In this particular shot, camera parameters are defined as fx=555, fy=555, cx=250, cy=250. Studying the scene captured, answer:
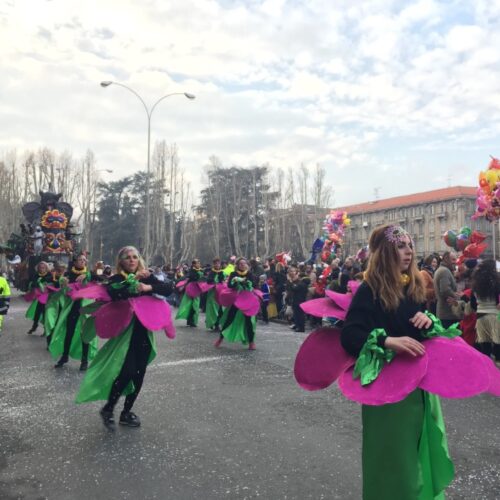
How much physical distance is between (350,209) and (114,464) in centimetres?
8795

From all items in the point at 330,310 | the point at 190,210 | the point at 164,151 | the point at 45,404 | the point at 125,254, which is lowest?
the point at 45,404

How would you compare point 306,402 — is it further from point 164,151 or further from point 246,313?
point 164,151

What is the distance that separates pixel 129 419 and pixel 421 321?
347cm

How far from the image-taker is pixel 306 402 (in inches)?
245

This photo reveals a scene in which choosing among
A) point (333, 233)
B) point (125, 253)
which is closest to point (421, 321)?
point (125, 253)

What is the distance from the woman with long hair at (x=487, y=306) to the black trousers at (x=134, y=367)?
498 centimetres

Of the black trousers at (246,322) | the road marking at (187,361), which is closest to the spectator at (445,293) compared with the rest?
the black trousers at (246,322)

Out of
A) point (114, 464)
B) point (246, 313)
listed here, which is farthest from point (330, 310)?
point (246, 313)

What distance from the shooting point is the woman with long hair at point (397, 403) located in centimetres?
271

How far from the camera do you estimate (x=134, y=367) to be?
17.2 ft

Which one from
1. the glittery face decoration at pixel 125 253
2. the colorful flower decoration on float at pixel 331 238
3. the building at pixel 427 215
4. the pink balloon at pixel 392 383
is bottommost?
the pink balloon at pixel 392 383

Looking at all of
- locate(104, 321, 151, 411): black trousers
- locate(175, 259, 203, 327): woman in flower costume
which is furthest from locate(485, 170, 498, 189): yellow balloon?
locate(104, 321, 151, 411): black trousers

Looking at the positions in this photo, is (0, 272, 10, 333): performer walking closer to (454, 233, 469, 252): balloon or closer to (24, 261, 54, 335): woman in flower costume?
(24, 261, 54, 335): woman in flower costume

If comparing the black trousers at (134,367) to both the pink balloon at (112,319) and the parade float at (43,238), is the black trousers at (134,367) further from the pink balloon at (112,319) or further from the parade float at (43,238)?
the parade float at (43,238)
